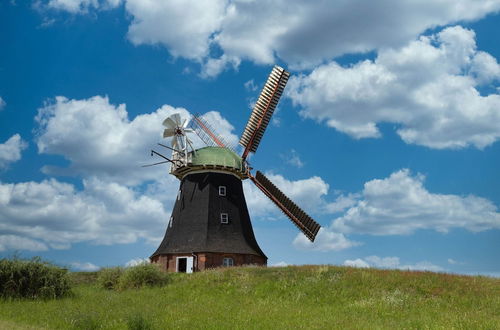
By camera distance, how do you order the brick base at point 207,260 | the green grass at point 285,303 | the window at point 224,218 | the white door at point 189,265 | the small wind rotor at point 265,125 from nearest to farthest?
1. the green grass at point 285,303
2. the brick base at point 207,260
3. the white door at point 189,265
4. the window at point 224,218
5. the small wind rotor at point 265,125

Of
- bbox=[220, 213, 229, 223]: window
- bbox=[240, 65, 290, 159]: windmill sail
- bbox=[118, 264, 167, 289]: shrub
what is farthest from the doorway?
bbox=[240, 65, 290, 159]: windmill sail

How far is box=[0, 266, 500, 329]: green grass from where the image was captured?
16.9 m

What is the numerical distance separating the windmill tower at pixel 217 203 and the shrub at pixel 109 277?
766 cm

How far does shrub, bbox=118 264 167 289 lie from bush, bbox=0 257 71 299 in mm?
3795

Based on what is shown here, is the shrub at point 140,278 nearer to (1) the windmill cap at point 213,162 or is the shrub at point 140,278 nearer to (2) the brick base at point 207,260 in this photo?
(2) the brick base at point 207,260

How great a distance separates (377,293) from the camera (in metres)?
22.7

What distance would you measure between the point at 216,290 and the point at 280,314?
294 inches

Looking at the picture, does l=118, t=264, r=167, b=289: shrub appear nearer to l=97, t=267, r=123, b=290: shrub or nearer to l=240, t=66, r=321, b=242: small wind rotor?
l=97, t=267, r=123, b=290: shrub

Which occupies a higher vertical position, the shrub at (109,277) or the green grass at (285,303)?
the shrub at (109,277)

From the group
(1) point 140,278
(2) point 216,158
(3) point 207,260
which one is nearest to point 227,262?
(3) point 207,260

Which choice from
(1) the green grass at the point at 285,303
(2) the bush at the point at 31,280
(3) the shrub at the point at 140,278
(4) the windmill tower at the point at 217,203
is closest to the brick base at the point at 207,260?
(4) the windmill tower at the point at 217,203

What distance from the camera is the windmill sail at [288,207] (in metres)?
40.6

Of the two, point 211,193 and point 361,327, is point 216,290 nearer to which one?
point 361,327

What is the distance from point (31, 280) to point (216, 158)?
19129 millimetres
